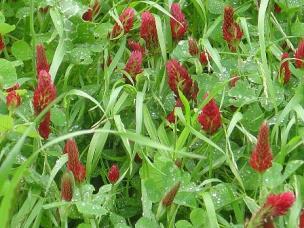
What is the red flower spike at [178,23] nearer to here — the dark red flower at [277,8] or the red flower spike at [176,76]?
the red flower spike at [176,76]

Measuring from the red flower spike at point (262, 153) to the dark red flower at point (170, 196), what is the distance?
178 mm

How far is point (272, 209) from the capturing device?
161cm

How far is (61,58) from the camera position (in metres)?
2.40

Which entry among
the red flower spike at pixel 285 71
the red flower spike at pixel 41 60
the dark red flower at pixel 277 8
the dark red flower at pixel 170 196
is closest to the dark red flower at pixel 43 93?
the red flower spike at pixel 41 60

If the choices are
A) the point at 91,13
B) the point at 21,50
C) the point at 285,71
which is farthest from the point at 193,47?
the point at 21,50

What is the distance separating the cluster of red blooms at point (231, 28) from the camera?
7.73 ft

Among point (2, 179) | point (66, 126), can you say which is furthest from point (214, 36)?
point (2, 179)

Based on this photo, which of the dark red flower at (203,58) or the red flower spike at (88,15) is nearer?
the dark red flower at (203,58)

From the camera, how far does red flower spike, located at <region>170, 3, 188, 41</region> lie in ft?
8.27

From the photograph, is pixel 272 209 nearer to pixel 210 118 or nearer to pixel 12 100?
pixel 210 118

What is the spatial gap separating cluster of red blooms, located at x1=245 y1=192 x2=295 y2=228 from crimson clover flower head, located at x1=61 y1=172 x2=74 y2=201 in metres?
0.42

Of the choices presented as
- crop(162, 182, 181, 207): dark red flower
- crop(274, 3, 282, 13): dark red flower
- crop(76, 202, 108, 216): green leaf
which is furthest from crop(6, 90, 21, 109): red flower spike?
crop(274, 3, 282, 13): dark red flower

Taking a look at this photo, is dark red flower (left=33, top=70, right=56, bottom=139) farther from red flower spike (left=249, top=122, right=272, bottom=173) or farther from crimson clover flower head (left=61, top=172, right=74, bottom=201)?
red flower spike (left=249, top=122, right=272, bottom=173)

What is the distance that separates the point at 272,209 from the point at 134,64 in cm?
85
